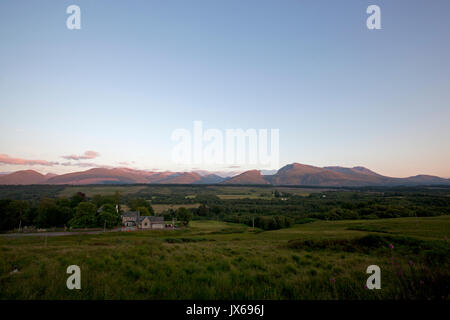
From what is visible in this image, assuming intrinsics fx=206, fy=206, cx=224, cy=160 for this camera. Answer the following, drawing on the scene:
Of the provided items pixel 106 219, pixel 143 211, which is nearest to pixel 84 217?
pixel 106 219

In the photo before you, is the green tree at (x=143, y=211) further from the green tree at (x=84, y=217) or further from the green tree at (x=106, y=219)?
the green tree at (x=84, y=217)

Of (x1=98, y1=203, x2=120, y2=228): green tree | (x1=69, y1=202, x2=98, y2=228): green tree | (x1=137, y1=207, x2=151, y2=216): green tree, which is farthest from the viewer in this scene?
(x1=137, y1=207, x2=151, y2=216): green tree

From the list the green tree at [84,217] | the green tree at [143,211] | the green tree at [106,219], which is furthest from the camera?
the green tree at [143,211]

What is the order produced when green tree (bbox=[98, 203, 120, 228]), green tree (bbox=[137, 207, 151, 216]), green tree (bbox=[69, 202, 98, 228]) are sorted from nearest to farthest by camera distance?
1. green tree (bbox=[69, 202, 98, 228])
2. green tree (bbox=[98, 203, 120, 228])
3. green tree (bbox=[137, 207, 151, 216])

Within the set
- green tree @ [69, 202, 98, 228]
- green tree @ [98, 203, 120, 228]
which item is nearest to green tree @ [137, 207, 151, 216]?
green tree @ [98, 203, 120, 228]

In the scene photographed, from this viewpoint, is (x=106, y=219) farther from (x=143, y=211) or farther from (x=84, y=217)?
(x=143, y=211)

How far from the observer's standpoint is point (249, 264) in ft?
28.2

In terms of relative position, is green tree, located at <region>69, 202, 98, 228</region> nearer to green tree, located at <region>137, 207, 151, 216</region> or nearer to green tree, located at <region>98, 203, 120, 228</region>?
green tree, located at <region>98, 203, 120, 228</region>

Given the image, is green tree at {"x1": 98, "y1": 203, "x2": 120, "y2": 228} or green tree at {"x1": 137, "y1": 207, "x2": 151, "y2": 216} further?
green tree at {"x1": 137, "y1": 207, "x2": 151, "y2": 216}

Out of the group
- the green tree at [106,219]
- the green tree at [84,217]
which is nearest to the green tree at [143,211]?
the green tree at [106,219]

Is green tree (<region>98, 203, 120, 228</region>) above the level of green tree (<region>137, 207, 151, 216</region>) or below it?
above

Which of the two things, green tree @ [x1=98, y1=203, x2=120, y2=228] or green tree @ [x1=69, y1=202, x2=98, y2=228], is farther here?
green tree @ [x1=98, y1=203, x2=120, y2=228]
